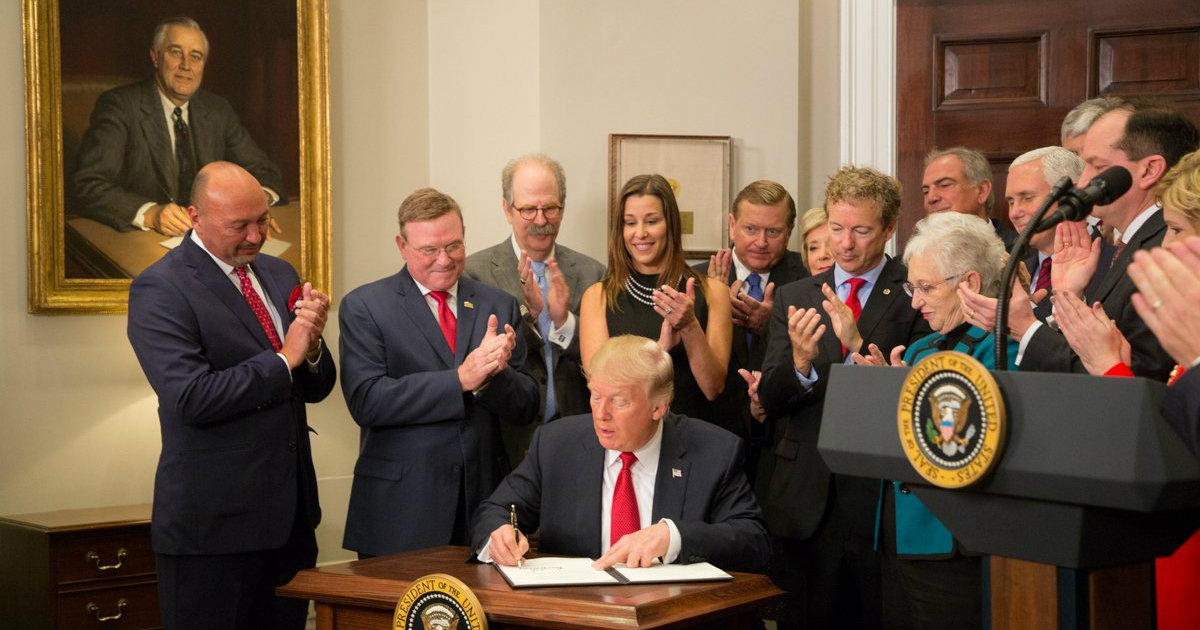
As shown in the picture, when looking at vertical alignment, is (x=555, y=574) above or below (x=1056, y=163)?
below

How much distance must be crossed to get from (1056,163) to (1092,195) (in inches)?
82.6

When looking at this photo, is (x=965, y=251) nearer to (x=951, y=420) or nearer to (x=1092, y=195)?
(x=1092, y=195)

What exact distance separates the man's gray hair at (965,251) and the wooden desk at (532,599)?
Result: 103 centimetres

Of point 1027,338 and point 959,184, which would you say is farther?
point 959,184

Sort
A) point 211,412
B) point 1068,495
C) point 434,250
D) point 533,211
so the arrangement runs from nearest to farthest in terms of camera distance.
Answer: point 1068,495, point 211,412, point 434,250, point 533,211

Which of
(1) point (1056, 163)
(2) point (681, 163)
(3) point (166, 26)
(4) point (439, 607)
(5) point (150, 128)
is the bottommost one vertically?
(4) point (439, 607)

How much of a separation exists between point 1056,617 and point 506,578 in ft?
4.47

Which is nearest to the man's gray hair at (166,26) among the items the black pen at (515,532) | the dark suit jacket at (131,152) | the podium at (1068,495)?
the dark suit jacket at (131,152)

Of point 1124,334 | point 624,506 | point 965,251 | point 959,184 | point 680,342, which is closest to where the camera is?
point 1124,334

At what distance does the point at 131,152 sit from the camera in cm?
516

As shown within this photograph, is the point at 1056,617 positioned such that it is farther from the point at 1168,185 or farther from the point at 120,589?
the point at 120,589

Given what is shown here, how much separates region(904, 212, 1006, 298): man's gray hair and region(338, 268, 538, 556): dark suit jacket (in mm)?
1351

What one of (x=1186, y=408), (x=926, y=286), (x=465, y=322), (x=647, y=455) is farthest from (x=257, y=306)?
(x=1186, y=408)

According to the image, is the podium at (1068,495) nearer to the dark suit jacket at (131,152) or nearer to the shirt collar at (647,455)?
the shirt collar at (647,455)
